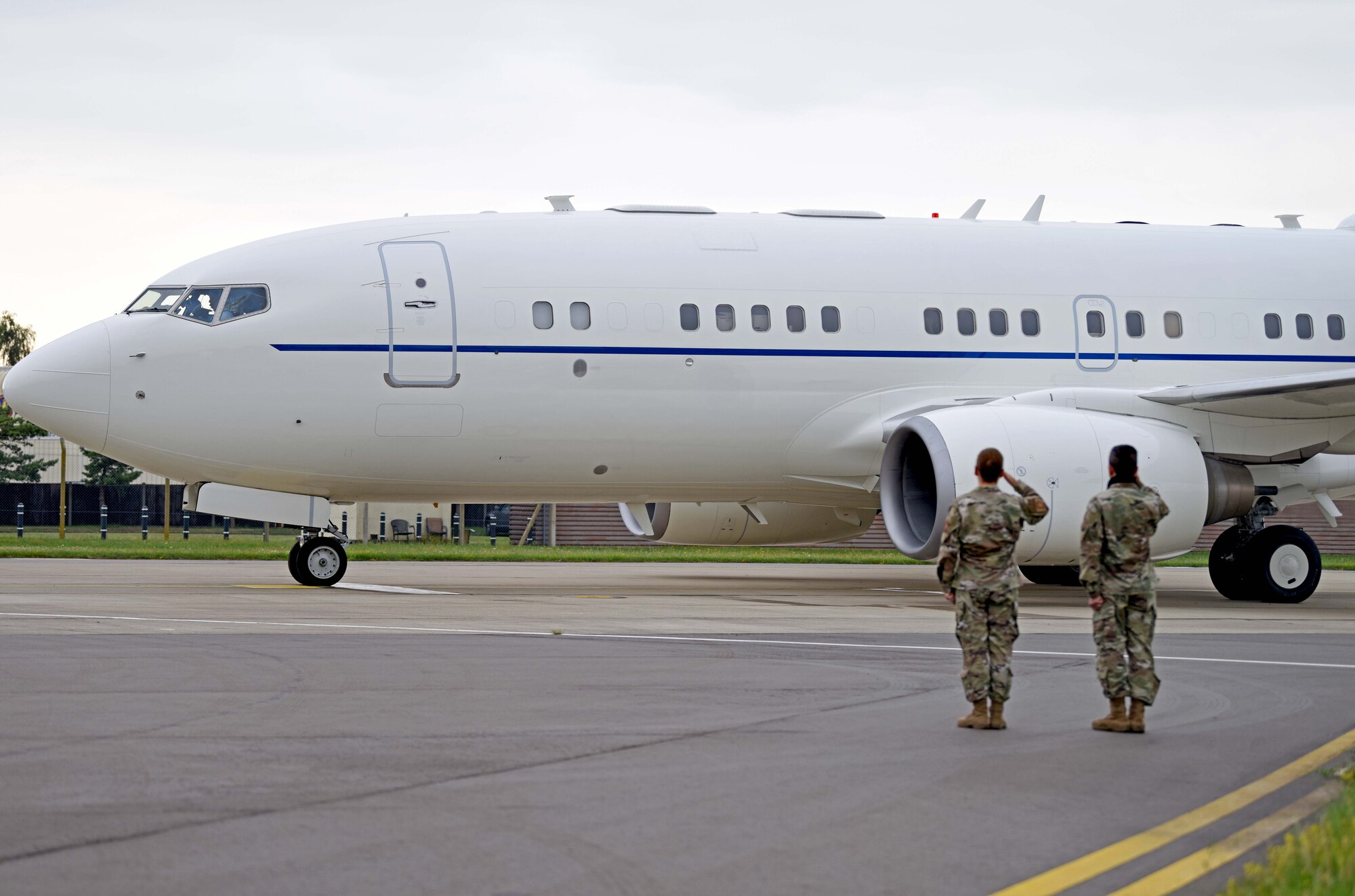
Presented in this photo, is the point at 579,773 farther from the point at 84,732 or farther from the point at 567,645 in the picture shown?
the point at 567,645

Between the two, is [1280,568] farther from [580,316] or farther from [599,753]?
[599,753]

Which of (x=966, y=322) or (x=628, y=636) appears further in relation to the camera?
(x=966, y=322)

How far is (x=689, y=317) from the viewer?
17484 mm

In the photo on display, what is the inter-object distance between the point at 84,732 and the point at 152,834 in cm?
223

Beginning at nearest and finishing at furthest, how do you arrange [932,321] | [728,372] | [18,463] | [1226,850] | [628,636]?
[1226,850] → [628,636] → [728,372] → [932,321] → [18,463]

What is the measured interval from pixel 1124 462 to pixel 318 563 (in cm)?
1148

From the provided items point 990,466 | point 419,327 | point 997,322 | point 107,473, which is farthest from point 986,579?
point 107,473

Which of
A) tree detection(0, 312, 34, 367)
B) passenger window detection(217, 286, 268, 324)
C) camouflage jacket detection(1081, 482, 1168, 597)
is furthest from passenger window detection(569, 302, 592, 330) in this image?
tree detection(0, 312, 34, 367)

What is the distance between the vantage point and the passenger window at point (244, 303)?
16672 mm

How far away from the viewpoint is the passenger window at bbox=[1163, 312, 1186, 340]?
1878cm

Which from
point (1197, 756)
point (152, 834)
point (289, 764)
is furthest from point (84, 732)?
point (1197, 756)

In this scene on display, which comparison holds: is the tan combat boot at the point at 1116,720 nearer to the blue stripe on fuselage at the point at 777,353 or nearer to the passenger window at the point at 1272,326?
the blue stripe on fuselage at the point at 777,353

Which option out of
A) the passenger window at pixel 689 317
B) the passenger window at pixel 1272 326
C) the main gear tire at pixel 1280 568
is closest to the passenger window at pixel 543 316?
the passenger window at pixel 689 317

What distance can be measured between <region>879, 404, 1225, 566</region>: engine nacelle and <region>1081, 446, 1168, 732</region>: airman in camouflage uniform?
277 inches
